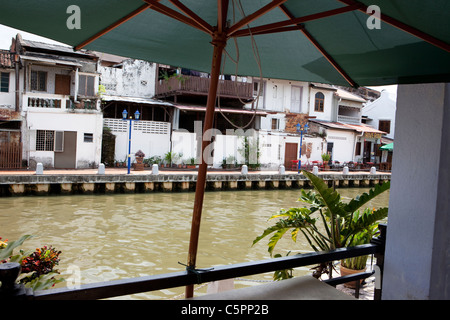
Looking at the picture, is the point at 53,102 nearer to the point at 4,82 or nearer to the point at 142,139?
the point at 4,82

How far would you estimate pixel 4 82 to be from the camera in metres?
16.7

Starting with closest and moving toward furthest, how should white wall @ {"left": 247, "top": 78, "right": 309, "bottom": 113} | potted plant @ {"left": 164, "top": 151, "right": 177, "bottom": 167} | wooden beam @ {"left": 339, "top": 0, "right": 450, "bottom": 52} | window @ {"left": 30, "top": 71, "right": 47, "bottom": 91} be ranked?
wooden beam @ {"left": 339, "top": 0, "right": 450, "bottom": 52} → window @ {"left": 30, "top": 71, "right": 47, "bottom": 91} → potted plant @ {"left": 164, "top": 151, "right": 177, "bottom": 167} → white wall @ {"left": 247, "top": 78, "right": 309, "bottom": 113}

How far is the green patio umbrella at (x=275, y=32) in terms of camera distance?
1.82 meters

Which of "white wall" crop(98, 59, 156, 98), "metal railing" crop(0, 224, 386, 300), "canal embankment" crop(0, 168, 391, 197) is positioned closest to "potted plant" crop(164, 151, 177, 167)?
"canal embankment" crop(0, 168, 391, 197)

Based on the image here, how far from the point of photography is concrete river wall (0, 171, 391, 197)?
45.9 feet

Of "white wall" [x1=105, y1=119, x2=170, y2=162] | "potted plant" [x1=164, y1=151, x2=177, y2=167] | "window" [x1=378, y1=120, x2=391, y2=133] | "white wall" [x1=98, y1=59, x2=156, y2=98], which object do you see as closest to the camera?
"white wall" [x1=105, y1=119, x2=170, y2=162]

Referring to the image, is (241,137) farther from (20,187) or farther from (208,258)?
(208,258)

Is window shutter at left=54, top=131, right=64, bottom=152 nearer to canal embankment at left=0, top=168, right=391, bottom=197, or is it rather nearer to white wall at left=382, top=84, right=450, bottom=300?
canal embankment at left=0, top=168, right=391, bottom=197

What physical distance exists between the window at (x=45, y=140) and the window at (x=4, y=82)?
2.46 m

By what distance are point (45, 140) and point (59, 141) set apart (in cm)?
60

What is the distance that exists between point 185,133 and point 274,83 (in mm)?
8357

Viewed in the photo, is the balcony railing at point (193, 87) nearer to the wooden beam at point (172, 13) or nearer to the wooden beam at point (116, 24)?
the wooden beam at point (116, 24)

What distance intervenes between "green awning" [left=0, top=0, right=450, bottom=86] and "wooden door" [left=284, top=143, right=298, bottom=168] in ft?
70.6

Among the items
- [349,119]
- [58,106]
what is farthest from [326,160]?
[58,106]
